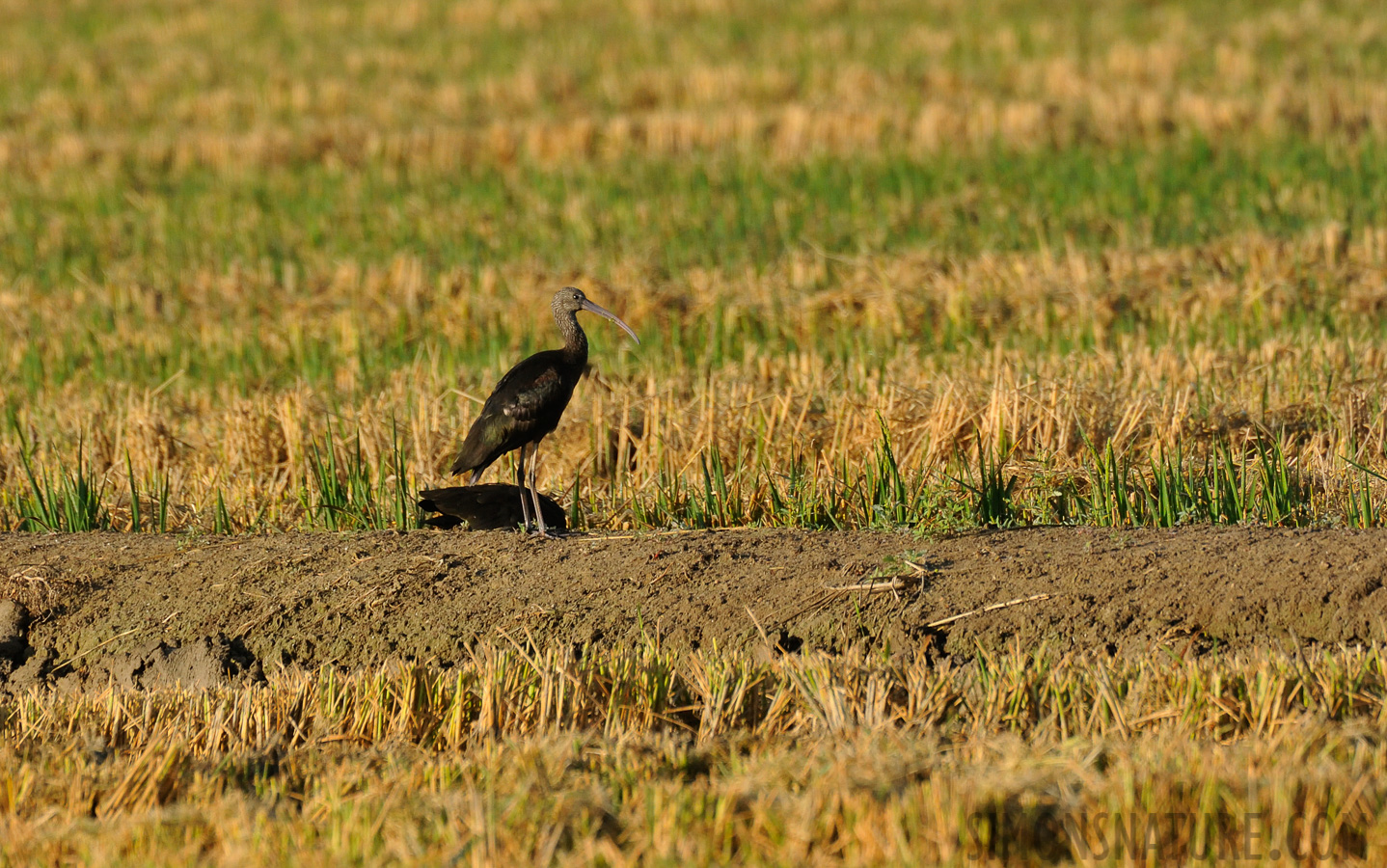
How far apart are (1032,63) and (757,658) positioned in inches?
609

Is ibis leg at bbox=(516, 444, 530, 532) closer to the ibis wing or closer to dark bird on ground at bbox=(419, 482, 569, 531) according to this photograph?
dark bird on ground at bbox=(419, 482, 569, 531)

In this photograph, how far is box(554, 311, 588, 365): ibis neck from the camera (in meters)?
5.95

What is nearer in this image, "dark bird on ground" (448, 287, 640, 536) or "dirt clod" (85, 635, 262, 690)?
"dirt clod" (85, 635, 262, 690)

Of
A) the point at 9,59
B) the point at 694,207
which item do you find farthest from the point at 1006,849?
the point at 9,59

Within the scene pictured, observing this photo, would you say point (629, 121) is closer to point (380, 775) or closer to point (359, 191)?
point (359, 191)

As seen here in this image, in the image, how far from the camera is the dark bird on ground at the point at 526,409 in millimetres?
5699

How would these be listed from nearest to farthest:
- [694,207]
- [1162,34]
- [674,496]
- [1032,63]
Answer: [674,496] < [694,207] < [1032,63] < [1162,34]

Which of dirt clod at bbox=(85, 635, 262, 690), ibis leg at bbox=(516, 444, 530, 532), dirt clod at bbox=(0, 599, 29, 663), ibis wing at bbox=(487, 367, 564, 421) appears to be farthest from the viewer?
ibis leg at bbox=(516, 444, 530, 532)

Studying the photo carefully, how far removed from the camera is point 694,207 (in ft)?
44.6

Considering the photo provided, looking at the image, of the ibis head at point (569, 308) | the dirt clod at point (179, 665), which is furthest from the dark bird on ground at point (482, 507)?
the dirt clod at point (179, 665)

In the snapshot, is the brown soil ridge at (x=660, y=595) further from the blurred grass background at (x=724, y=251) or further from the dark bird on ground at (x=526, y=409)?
the blurred grass background at (x=724, y=251)

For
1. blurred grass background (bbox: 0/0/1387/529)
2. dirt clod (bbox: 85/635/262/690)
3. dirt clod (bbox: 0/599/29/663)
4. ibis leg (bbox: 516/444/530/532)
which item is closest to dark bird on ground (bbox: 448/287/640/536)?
ibis leg (bbox: 516/444/530/532)

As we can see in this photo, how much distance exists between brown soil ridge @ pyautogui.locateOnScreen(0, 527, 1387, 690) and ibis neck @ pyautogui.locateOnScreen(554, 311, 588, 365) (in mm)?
749

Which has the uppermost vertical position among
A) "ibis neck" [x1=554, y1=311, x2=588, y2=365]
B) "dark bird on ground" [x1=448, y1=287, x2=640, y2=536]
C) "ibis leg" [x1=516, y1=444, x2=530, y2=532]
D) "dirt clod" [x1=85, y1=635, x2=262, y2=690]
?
"ibis neck" [x1=554, y1=311, x2=588, y2=365]
